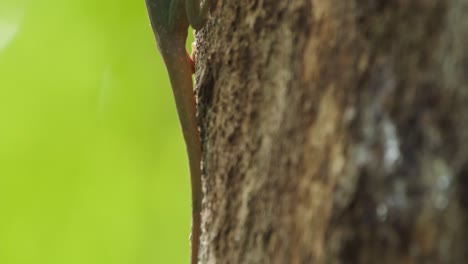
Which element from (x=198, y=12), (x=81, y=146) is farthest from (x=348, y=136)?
→ (x=81, y=146)

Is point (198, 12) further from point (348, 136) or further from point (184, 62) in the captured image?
point (348, 136)

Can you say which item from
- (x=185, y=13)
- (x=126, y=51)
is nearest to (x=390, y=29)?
(x=185, y=13)

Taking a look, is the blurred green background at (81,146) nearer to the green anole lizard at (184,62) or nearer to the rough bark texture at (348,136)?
the green anole lizard at (184,62)

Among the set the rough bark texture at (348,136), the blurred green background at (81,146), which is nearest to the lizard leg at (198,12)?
the rough bark texture at (348,136)

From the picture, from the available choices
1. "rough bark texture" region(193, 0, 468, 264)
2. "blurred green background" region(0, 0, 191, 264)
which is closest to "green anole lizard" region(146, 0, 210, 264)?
"rough bark texture" region(193, 0, 468, 264)

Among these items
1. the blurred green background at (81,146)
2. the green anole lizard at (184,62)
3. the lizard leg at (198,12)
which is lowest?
the blurred green background at (81,146)

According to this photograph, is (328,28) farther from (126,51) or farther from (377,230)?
(126,51)
